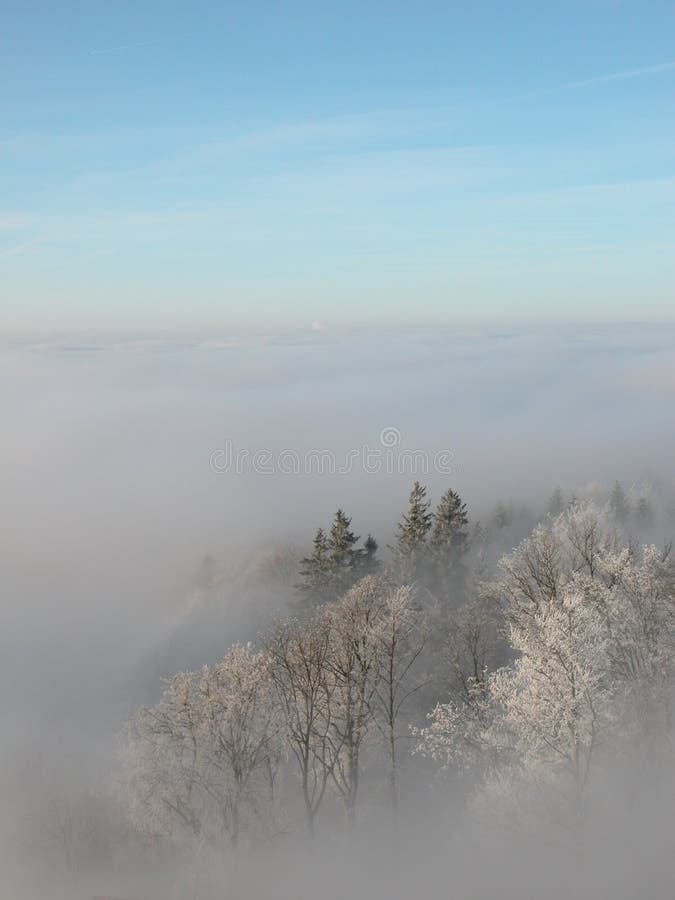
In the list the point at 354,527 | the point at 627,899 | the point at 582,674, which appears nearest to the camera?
the point at 627,899

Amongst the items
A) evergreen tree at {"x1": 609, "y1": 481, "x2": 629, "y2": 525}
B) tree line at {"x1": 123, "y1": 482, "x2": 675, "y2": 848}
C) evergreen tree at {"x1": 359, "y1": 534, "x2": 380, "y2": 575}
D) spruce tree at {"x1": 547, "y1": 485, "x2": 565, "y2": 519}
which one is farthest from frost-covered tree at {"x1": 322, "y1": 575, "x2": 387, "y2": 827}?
spruce tree at {"x1": 547, "y1": 485, "x2": 565, "y2": 519}

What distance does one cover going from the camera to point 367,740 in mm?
39156

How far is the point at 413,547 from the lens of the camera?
6259cm

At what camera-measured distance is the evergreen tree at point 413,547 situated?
62.1 meters

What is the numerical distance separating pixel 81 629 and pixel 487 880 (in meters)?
91.9

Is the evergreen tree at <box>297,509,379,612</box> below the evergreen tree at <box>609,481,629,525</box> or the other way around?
the other way around

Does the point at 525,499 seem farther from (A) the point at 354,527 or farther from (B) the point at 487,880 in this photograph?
(B) the point at 487,880

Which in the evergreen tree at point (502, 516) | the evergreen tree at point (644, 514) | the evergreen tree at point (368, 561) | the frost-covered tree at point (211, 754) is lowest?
the evergreen tree at point (502, 516)

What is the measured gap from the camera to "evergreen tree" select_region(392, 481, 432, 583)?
62125 mm

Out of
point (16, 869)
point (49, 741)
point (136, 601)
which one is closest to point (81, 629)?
point (136, 601)

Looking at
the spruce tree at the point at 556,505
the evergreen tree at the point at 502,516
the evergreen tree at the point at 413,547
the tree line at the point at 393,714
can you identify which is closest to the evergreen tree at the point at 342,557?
the evergreen tree at the point at 413,547

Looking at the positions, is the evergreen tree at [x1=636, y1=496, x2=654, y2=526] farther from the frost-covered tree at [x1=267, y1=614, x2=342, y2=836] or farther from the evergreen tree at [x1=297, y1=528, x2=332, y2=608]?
the frost-covered tree at [x1=267, y1=614, x2=342, y2=836]

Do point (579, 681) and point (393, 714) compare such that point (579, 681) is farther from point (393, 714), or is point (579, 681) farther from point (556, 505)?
point (556, 505)

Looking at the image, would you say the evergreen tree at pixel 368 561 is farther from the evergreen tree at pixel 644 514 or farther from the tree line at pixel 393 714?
the evergreen tree at pixel 644 514
